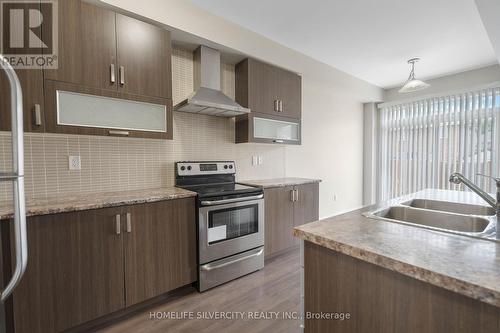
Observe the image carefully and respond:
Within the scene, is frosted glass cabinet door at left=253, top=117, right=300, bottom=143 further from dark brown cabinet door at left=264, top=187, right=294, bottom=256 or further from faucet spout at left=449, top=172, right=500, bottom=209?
faucet spout at left=449, top=172, right=500, bottom=209

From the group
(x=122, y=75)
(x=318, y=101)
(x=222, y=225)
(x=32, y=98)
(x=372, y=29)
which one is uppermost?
(x=372, y=29)

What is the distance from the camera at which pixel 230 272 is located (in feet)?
7.34

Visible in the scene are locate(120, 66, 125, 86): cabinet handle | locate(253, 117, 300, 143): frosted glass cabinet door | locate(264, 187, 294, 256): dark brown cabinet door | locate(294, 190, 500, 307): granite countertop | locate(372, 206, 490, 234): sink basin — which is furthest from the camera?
locate(253, 117, 300, 143): frosted glass cabinet door

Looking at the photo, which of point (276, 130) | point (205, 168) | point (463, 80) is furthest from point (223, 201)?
point (463, 80)

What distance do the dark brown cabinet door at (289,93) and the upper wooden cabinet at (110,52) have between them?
1470 mm

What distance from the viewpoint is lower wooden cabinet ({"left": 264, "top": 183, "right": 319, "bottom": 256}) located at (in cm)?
262

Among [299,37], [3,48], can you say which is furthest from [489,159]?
[3,48]

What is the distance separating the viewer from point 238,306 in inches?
74.7

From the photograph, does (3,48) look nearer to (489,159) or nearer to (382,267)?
(382,267)

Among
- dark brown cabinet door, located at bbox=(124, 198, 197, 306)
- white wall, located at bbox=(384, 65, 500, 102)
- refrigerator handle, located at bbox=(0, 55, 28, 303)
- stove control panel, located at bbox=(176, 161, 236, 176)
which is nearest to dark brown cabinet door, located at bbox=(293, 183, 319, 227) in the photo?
stove control panel, located at bbox=(176, 161, 236, 176)

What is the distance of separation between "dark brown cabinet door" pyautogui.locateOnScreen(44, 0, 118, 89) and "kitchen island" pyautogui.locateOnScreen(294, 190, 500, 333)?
1.85 meters

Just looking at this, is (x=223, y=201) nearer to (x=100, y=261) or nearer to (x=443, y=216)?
(x=100, y=261)

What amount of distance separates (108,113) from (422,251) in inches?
84.9

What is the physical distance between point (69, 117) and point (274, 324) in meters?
2.16
